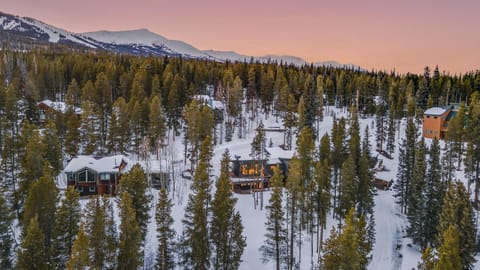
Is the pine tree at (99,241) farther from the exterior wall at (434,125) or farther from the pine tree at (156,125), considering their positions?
the exterior wall at (434,125)

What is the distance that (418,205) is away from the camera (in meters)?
45.8

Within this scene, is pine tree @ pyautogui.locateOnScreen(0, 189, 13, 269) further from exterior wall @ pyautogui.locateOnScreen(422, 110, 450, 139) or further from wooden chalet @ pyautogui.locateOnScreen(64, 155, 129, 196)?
exterior wall @ pyautogui.locateOnScreen(422, 110, 450, 139)

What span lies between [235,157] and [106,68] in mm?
44078

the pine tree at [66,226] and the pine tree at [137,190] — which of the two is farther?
the pine tree at [137,190]

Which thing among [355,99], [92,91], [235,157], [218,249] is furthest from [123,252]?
[355,99]

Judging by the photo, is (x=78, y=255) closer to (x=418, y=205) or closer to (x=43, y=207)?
(x=43, y=207)

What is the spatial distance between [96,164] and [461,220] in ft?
139

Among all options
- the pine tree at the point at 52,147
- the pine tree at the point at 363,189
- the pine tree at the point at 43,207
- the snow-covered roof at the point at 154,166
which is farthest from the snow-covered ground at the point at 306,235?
the pine tree at the point at 52,147

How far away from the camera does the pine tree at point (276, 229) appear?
123 ft

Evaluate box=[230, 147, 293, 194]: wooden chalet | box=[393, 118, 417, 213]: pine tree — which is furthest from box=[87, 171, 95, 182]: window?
box=[393, 118, 417, 213]: pine tree

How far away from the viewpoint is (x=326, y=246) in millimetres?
27891

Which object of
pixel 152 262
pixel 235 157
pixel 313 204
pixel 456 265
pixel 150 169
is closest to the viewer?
pixel 456 265

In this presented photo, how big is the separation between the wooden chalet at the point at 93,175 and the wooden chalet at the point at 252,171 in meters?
15.9

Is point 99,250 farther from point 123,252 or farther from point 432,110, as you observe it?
point 432,110
